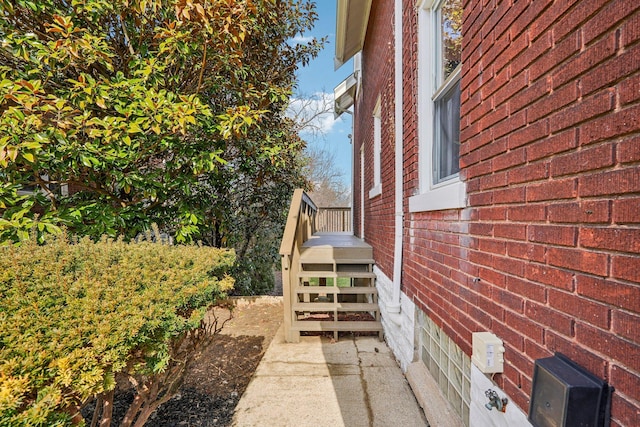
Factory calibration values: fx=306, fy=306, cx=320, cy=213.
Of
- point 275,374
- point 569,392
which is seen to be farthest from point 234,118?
point 569,392

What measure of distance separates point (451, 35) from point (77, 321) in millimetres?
3021

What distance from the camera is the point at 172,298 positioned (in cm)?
192

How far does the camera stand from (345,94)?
327 inches

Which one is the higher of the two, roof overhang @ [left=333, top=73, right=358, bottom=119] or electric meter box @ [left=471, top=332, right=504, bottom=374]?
roof overhang @ [left=333, top=73, right=358, bottom=119]

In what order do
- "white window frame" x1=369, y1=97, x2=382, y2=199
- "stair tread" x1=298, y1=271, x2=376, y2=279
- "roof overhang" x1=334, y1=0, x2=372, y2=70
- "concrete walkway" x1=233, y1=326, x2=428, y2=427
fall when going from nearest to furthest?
1. "concrete walkway" x1=233, y1=326, x2=428, y2=427
2. "stair tread" x1=298, y1=271, x2=376, y2=279
3. "white window frame" x1=369, y1=97, x2=382, y2=199
4. "roof overhang" x1=334, y1=0, x2=372, y2=70

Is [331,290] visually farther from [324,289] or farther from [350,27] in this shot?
[350,27]

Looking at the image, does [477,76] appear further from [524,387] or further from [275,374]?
[275,374]

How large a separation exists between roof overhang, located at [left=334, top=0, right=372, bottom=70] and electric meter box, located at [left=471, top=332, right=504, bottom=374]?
5606 mm

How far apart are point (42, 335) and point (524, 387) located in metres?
2.08

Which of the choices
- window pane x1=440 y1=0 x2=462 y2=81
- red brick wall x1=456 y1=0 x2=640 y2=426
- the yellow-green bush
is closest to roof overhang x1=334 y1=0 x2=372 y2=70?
window pane x1=440 y1=0 x2=462 y2=81

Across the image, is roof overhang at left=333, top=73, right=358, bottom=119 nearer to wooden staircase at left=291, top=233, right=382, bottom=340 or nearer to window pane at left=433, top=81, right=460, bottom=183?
wooden staircase at left=291, top=233, right=382, bottom=340

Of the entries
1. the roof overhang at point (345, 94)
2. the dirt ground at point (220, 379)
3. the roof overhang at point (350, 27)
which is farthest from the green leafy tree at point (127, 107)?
the roof overhang at point (345, 94)

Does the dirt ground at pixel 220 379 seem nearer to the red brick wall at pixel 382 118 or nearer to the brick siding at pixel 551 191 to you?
the red brick wall at pixel 382 118

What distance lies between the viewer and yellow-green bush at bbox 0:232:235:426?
126 cm
